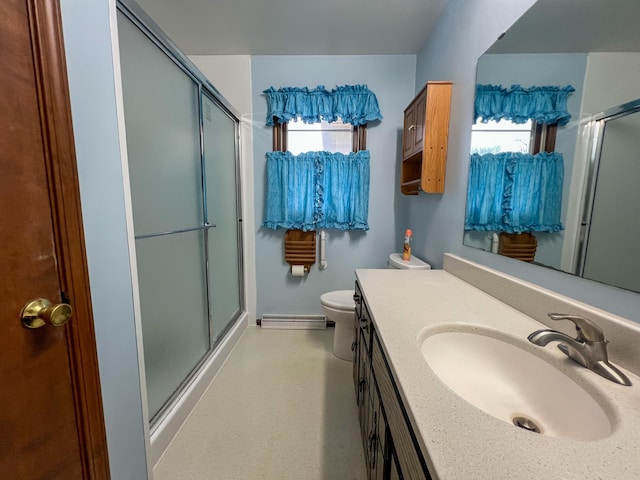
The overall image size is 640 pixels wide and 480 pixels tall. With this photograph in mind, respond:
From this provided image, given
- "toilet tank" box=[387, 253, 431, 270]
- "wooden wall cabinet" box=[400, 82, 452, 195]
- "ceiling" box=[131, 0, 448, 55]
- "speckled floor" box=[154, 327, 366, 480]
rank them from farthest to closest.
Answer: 1. "toilet tank" box=[387, 253, 431, 270]
2. "ceiling" box=[131, 0, 448, 55]
3. "wooden wall cabinet" box=[400, 82, 452, 195]
4. "speckled floor" box=[154, 327, 366, 480]

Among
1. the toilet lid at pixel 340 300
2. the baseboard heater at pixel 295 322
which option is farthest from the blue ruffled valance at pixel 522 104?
the baseboard heater at pixel 295 322

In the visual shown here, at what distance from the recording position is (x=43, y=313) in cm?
64

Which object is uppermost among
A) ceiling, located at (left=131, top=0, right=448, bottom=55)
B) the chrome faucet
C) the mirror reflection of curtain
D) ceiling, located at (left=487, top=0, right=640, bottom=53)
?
ceiling, located at (left=131, top=0, right=448, bottom=55)

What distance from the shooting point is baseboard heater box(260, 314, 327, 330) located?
8.07ft

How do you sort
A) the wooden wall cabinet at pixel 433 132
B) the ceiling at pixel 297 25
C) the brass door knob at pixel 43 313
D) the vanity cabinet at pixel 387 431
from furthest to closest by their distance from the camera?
the ceiling at pixel 297 25 → the wooden wall cabinet at pixel 433 132 → the brass door knob at pixel 43 313 → the vanity cabinet at pixel 387 431

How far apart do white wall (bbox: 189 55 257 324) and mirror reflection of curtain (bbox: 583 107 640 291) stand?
2.23m

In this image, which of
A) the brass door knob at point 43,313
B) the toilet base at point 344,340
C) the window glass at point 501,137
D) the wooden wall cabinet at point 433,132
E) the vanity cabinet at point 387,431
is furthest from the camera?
the toilet base at point 344,340

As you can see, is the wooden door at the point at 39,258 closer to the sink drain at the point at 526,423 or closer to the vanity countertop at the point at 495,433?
the vanity countertop at the point at 495,433

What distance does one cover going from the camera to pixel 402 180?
2156 millimetres

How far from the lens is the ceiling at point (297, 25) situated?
1658 millimetres

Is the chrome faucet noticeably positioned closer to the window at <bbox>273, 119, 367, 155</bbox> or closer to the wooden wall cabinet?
the wooden wall cabinet

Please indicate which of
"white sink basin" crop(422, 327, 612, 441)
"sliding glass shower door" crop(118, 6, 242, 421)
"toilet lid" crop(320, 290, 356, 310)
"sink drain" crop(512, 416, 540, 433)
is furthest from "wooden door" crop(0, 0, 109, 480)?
"toilet lid" crop(320, 290, 356, 310)

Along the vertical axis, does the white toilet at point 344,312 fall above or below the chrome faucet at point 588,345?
below

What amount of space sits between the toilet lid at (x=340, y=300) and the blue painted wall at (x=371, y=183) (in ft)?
1.32
